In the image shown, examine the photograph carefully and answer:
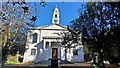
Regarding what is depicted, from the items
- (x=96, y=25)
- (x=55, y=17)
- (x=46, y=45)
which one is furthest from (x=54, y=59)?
(x=96, y=25)

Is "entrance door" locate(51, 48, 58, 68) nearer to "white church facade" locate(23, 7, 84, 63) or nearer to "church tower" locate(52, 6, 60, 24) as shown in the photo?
"white church facade" locate(23, 7, 84, 63)

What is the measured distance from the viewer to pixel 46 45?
5.53 meters

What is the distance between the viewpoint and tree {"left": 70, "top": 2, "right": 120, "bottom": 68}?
Result: 4785 millimetres

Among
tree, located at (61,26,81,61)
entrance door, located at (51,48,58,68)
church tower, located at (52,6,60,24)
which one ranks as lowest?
entrance door, located at (51,48,58,68)

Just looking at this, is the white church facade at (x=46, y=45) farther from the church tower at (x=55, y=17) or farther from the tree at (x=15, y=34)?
the tree at (x=15, y=34)

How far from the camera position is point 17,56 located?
208 inches

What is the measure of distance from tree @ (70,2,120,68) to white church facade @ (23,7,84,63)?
352 millimetres

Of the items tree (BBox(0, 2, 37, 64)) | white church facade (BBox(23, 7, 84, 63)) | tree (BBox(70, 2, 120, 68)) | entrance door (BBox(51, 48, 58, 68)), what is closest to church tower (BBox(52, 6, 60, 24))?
white church facade (BBox(23, 7, 84, 63))

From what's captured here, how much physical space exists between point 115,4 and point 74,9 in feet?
3.54

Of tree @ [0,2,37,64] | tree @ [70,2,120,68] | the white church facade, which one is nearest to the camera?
tree @ [0,2,37,64]

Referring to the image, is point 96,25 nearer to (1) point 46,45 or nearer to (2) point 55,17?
(2) point 55,17

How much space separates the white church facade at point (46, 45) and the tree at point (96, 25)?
13.9 inches

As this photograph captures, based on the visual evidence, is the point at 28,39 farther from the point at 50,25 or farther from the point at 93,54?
the point at 93,54

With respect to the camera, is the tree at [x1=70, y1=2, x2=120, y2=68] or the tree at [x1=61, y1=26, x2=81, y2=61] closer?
the tree at [x1=70, y1=2, x2=120, y2=68]
